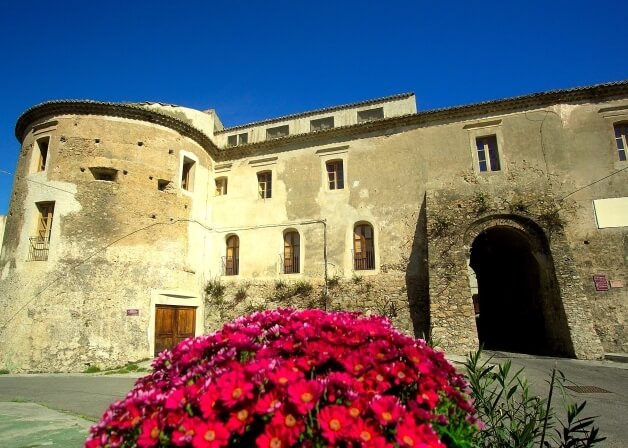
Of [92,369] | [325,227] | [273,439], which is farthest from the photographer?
[325,227]

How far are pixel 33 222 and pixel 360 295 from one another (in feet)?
41.6

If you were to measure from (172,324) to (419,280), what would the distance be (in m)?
9.80

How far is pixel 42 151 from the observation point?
1570cm

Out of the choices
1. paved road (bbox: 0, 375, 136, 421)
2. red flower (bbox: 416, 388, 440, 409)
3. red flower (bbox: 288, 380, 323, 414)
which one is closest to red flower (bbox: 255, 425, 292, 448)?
→ red flower (bbox: 288, 380, 323, 414)

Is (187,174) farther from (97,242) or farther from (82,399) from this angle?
(82,399)

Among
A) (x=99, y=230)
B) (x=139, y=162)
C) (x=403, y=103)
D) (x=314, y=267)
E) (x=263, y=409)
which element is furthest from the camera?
(x=403, y=103)

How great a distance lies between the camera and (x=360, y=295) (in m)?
15.4

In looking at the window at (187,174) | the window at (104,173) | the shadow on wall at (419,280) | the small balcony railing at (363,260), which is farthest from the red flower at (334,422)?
the window at (187,174)

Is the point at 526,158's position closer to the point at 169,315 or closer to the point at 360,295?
the point at 360,295

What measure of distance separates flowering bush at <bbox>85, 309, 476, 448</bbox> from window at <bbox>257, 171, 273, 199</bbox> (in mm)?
15915

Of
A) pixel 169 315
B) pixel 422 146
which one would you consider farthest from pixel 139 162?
pixel 422 146

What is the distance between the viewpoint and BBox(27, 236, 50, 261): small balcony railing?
1388 centimetres

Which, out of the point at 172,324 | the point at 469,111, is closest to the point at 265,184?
the point at 172,324

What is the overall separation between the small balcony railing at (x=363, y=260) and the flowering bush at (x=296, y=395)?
13.5 m
